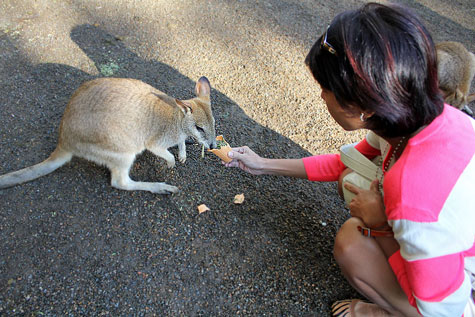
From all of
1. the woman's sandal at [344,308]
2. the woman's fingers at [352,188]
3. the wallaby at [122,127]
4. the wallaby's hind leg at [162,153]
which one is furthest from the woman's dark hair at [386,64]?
the wallaby's hind leg at [162,153]

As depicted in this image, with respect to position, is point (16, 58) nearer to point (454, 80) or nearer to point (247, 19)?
point (247, 19)

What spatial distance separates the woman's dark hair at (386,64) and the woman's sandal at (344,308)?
3.36ft

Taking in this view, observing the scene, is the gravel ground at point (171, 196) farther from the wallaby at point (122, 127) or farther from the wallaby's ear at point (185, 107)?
the wallaby's ear at point (185, 107)

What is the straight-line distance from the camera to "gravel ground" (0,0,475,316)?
1.87 m

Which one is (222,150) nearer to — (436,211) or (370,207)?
(370,207)

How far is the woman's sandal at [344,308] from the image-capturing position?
1.75 meters

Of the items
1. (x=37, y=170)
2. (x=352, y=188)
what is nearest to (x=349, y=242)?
(x=352, y=188)

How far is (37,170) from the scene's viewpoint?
218 centimetres

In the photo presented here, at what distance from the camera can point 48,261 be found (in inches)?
75.5

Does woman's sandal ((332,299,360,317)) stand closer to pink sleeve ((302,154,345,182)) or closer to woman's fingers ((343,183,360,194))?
woman's fingers ((343,183,360,194))

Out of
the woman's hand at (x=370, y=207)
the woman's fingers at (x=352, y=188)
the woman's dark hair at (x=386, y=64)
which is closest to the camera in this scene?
the woman's dark hair at (x=386, y=64)

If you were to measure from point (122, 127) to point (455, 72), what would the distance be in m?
2.72

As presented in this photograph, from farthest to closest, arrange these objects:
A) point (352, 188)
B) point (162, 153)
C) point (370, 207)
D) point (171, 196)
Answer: point (162, 153)
point (171, 196)
point (352, 188)
point (370, 207)

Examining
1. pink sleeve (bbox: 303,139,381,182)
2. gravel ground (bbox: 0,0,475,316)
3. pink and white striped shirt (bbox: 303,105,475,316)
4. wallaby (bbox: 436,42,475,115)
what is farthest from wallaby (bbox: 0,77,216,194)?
wallaby (bbox: 436,42,475,115)
